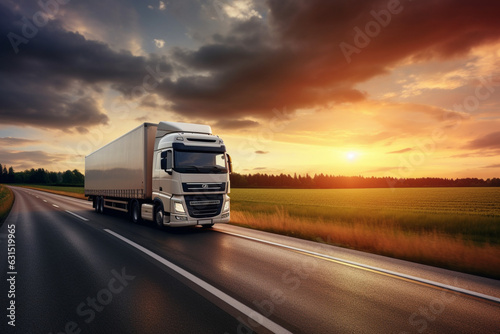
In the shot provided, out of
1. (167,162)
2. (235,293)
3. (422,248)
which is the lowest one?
(422,248)

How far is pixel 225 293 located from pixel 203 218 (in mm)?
6607

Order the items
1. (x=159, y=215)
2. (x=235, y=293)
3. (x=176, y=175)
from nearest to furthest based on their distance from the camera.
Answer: (x=235, y=293), (x=176, y=175), (x=159, y=215)

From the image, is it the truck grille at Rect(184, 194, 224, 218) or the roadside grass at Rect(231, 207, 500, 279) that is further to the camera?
the truck grille at Rect(184, 194, 224, 218)

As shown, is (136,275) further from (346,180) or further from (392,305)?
(346,180)

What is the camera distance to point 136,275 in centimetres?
575

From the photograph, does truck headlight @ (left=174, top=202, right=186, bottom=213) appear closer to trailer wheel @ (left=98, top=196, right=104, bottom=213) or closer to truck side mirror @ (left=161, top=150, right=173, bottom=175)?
truck side mirror @ (left=161, top=150, right=173, bottom=175)

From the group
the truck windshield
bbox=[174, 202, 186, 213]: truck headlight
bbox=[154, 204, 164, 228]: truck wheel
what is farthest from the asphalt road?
the truck windshield

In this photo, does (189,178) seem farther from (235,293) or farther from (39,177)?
(39,177)

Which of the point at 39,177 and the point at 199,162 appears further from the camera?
the point at 39,177

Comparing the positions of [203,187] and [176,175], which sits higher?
[176,175]

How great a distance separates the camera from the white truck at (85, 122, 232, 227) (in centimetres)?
1095

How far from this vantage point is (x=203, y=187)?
1120 centimetres

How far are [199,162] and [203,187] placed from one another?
946mm

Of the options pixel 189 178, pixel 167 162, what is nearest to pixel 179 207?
pixel 189 178
